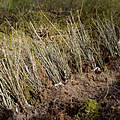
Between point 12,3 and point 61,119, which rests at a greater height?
point 12,3

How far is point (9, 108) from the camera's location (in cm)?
190

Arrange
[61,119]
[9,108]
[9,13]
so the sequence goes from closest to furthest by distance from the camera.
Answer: [61,119]
[9,108]
[9,13]

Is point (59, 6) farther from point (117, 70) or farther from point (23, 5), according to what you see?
point (117, 70)

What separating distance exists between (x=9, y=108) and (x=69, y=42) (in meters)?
0.98

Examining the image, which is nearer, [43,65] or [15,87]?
[15,87]

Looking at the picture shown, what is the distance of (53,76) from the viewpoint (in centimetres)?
212

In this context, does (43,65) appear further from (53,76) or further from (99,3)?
(99,3)

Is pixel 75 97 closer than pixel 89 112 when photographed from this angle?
No

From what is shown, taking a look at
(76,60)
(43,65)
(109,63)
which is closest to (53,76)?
(43,65)

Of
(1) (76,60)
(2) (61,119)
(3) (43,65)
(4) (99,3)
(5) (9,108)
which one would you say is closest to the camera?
(2) (61,119)

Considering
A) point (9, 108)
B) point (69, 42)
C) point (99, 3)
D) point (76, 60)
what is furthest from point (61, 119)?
point (99, 3)

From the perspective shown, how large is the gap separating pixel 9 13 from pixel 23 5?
0.31 meters

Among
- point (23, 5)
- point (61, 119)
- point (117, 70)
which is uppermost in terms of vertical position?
point (23, 5)

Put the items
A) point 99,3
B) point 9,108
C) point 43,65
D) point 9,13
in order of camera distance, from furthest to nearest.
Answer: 1. point 9,13
2. point 99,3
3. point 43,65
4. point 9,108
